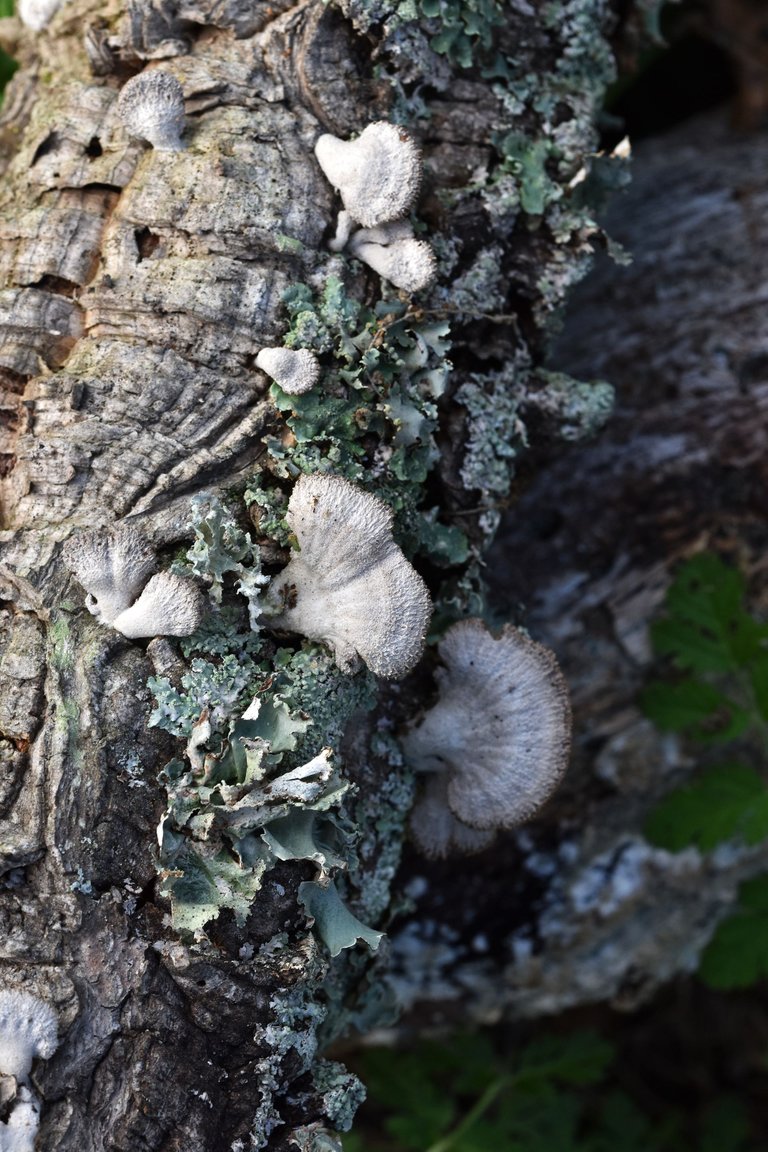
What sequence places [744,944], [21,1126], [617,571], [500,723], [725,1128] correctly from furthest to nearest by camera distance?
[725,1128] → [744,944] → [617,571] → [500,723] → [21,1126]

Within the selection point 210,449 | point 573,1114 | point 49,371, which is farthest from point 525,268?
point 573,1114

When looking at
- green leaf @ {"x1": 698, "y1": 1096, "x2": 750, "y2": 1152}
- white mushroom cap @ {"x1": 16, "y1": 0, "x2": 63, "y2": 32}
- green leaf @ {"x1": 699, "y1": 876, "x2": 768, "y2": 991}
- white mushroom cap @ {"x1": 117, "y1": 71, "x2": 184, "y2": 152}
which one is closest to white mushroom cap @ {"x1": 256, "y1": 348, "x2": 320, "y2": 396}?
white mushroom cap @ {"x1": 117, "y1": 71, "x2": 184, "y2": 152}

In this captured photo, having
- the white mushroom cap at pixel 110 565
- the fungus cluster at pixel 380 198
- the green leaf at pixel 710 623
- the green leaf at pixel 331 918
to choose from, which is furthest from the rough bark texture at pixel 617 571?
the white mushroom cap at pixel 110 565

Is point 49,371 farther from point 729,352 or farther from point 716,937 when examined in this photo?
point 716,937

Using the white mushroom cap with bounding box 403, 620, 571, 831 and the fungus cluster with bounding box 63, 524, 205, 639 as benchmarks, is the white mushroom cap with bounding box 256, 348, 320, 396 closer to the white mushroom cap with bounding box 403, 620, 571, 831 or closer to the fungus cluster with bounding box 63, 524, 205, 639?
the fungus cluster with bounding box 63, 524, 205, 639

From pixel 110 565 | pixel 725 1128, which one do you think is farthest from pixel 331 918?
pixel 725 1128

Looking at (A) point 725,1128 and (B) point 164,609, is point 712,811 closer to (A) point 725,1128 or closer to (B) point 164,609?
(B) point 164,609

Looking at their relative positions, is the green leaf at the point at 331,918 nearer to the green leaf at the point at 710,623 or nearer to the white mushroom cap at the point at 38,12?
the green leaf at the point at 710,623
